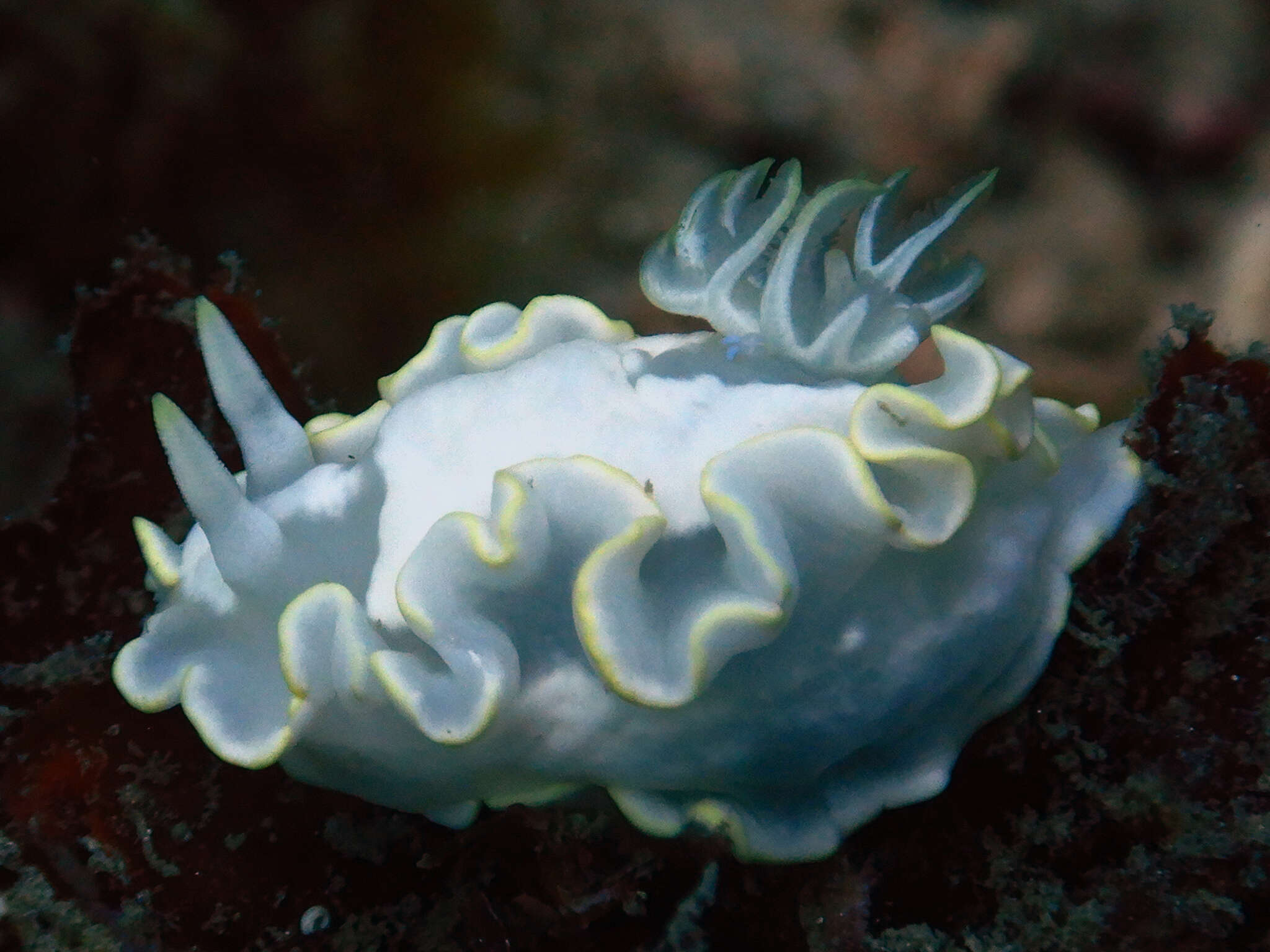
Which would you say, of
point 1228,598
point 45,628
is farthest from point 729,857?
point 45,628

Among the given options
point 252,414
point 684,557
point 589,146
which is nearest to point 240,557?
point 252,414

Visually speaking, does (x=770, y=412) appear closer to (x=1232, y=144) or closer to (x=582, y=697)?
(x=582, y=697)

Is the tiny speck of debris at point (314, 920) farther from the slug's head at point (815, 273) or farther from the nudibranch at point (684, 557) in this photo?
the slug's head at point (815, 273)

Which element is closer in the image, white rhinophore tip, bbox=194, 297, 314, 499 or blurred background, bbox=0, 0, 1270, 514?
white rhinophore tip, bbox=194, 297, 314, 499

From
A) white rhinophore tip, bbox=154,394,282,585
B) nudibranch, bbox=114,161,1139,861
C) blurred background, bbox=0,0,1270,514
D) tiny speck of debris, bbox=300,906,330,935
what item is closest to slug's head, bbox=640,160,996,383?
nudibranch, bbox=114,161,1139,861

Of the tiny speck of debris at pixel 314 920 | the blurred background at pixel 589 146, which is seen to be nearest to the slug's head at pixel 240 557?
the tiny speck of debris at pixel 314 920

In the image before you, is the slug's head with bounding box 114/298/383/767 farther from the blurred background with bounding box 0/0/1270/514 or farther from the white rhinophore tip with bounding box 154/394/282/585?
the blurred background with bounding box 0/0/1270/514
